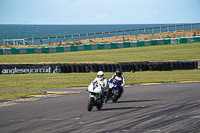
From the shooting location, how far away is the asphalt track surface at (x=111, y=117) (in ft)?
28.4

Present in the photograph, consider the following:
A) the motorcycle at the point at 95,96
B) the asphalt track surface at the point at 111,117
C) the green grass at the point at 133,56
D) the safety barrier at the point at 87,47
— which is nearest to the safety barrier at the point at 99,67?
the green grass at the point at 133,56

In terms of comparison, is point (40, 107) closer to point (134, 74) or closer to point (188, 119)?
point (188, 119)

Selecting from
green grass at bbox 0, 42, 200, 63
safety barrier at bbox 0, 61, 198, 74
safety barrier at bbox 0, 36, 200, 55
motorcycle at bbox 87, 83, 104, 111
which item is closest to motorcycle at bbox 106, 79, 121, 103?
motorcycle at bbox 87, 83, 104, 111

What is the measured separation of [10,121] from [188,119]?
5.25 metres

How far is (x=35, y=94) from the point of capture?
687 inches

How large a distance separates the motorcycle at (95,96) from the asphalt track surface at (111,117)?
Result: 25 centimetres

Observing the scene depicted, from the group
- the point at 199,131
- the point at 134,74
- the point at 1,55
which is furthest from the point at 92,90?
the point at 1,55

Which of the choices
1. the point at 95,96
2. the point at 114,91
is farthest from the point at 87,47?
the point at 95,96

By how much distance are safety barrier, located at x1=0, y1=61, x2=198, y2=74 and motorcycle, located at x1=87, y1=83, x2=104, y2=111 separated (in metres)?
13.7

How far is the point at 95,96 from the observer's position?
456 inches

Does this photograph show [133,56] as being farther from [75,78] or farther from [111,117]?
[111,117]

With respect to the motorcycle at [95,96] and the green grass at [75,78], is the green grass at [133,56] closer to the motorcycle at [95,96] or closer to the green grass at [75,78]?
the green grass at [75,78]

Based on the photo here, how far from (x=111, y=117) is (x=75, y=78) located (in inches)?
536

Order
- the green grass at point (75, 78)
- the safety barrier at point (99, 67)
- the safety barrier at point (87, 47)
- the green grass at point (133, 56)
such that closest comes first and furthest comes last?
the green grass at point (75, 78), the safety barrier at point (99, 67), the green grass at point (133, 56), the safety barrier at point (87, 47)
